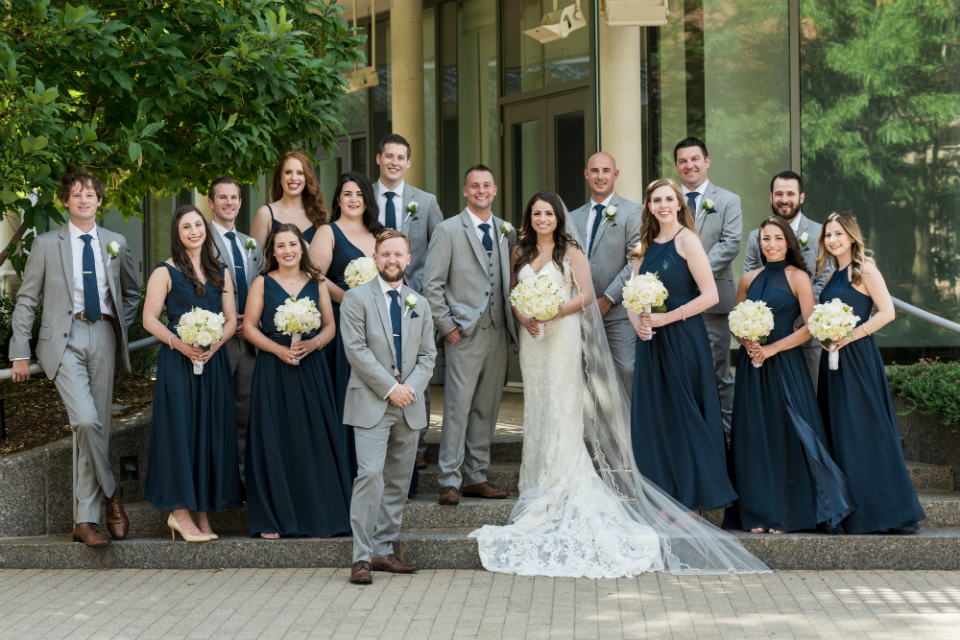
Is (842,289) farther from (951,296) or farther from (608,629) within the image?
(951,296)

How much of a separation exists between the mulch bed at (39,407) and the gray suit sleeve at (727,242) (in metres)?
4.43

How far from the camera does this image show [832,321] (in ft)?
18.9

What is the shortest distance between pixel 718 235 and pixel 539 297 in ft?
5.26

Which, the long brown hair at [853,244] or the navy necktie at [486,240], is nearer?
the long brown hair at [853,244]

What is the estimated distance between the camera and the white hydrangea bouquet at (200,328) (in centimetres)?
579

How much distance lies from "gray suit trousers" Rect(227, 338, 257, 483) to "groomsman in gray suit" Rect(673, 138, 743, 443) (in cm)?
308

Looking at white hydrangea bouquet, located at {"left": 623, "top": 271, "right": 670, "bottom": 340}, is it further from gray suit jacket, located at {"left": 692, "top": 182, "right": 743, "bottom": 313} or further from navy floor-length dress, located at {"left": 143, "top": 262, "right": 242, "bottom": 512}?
navy floor-length dress, located at {"left": 143, "top": 262, "right": 242, "bottom": 512}

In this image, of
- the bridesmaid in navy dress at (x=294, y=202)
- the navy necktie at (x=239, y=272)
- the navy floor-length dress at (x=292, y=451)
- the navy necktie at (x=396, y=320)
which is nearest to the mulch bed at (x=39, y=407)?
the navy necktie at (x=239, y=272)

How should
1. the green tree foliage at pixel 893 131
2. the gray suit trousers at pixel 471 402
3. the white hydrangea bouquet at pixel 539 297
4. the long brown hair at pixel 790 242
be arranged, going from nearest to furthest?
the white hydrangea bouquet at pixel 539 297 < the long brown hair at pixel 790 242 < the gray suit trousers at pixel 471 402 < the green tree foliage at pixel 893 131

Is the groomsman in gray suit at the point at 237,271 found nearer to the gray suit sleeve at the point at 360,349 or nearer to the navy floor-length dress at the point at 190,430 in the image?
the navy floor-length dress at the point at 190,430

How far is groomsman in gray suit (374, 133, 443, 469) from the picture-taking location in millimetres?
6621

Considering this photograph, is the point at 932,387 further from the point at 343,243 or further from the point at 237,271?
the point at 237,271

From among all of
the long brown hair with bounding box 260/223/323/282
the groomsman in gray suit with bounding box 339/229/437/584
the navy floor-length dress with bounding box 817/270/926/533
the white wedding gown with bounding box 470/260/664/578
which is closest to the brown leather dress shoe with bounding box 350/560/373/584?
the groomsman in gray suit with bounding box 339/229/437/584

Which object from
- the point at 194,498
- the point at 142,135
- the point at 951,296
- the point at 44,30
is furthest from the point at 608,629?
the point at 951,296
